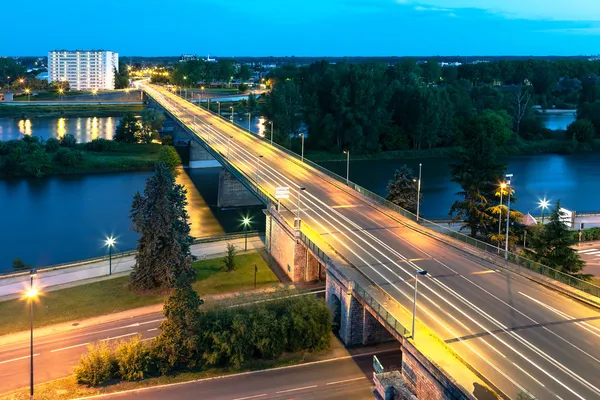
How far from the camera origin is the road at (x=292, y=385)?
23.2 metres

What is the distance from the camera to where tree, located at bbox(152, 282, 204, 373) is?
25.0 meters

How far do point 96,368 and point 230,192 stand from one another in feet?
127

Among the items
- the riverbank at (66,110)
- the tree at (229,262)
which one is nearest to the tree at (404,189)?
the tree at (229,262)

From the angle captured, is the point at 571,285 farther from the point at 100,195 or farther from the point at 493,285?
the point at 100,195

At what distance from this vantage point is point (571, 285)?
2575 centimetres

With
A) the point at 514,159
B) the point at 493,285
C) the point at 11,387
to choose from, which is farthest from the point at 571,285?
the point at 514,159

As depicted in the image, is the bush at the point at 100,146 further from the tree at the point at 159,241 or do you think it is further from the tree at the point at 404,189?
the tree at the point at 159,241

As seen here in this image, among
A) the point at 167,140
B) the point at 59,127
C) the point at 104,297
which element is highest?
the point at 59,127

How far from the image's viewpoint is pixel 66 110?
14662 centimetres

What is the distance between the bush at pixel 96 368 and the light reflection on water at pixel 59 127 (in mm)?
Result: 84389

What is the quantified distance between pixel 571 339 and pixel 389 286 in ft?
25.8

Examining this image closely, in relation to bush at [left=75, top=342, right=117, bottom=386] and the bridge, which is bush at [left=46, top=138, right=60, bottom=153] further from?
bush at [left=75, top=342, right=117, bottom=386]

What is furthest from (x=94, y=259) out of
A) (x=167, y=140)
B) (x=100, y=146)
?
(x=167, y=140)

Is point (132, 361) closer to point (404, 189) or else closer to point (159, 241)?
point (159, 241)
